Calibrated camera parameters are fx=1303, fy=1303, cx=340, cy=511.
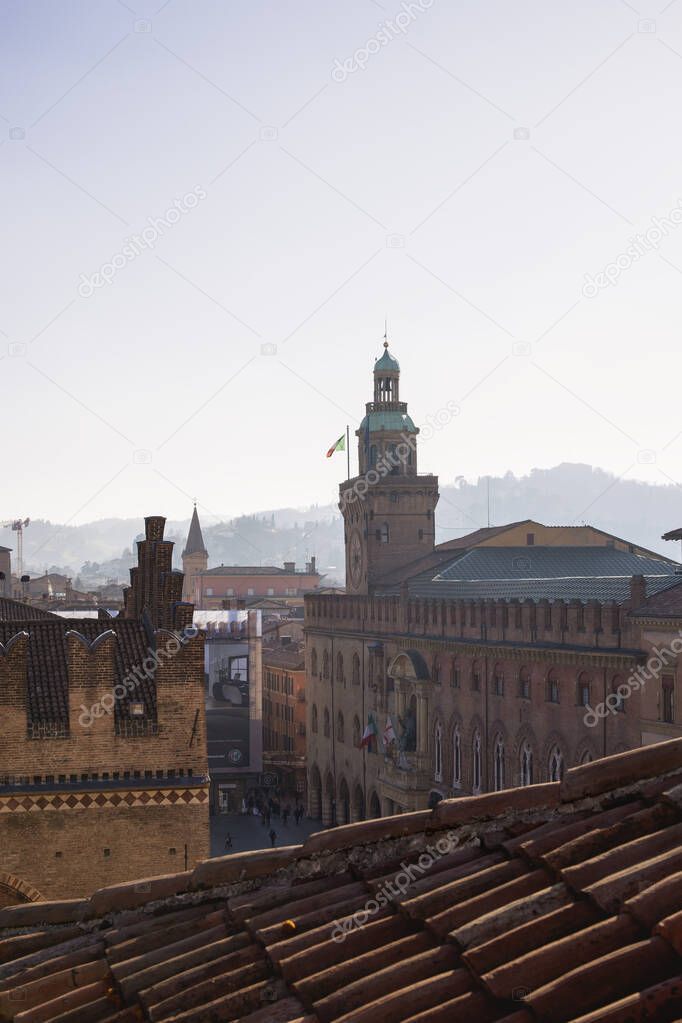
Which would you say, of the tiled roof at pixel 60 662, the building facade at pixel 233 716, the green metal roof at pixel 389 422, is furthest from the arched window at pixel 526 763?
the green metal roof at pixel 389 422

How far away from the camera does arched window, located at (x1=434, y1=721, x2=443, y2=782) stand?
2416 inches

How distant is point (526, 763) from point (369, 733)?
2101 cm

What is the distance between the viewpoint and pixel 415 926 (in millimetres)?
7055

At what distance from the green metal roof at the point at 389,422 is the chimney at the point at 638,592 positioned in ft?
133

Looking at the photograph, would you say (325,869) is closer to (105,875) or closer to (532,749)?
(105,875)

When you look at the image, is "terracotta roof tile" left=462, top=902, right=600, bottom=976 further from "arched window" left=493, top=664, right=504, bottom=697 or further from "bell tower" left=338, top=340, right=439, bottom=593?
"bell tower" left=338, top=340, right=439, bottom=593

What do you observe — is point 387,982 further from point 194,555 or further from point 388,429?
point 194,555

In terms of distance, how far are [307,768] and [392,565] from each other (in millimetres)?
15115

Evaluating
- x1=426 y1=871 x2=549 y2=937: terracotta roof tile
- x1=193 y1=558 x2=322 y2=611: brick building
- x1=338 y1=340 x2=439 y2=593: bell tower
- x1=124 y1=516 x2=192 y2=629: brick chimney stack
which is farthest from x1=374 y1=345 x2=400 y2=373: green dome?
x1=193 y1=558 x2=322 y2=611: brick building

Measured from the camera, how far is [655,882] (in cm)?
621

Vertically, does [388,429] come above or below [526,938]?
above

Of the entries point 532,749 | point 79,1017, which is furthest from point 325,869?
point 532,749

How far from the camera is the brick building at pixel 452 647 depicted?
4659cm

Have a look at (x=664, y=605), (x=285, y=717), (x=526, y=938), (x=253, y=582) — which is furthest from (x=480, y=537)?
(x=253, y=582)
